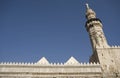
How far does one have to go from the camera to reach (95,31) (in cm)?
1875

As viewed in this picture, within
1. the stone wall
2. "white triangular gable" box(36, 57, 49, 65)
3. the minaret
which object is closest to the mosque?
the stone wall

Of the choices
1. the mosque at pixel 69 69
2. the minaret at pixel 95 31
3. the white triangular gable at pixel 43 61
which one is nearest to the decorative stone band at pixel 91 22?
the minaret at pixel 95 31

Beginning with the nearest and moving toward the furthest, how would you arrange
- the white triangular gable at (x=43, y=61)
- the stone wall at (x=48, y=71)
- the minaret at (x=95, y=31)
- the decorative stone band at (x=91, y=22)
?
the stone wall at (x=48, y=71) → the white triangular gable at (x=43, y=61) → the minaret at (x=95, y=31) → the decorative stone band at (x=91, y=22)

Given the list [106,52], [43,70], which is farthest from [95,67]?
[43,70]

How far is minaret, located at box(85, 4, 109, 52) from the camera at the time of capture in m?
17.9

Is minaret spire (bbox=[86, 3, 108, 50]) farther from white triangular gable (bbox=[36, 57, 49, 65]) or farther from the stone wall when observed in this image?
white triangular gable (bbox=[36, 57, 49, 65])

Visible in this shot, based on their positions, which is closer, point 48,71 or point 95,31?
point 48,71

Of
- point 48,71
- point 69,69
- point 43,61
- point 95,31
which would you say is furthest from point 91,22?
point 48,71

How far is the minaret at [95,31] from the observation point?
1788 cm

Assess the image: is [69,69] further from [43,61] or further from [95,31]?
[95,31]

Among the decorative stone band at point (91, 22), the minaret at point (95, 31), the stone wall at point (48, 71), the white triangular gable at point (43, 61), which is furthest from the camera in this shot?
the decorative stone band at point (91, 22)

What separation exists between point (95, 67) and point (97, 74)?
2.25 feet

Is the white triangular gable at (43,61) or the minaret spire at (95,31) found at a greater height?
the minaret spire at (95,31)

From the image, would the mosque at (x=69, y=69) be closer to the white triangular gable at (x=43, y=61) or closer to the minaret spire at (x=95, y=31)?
the white triangular gable at (x=43, y=61)
